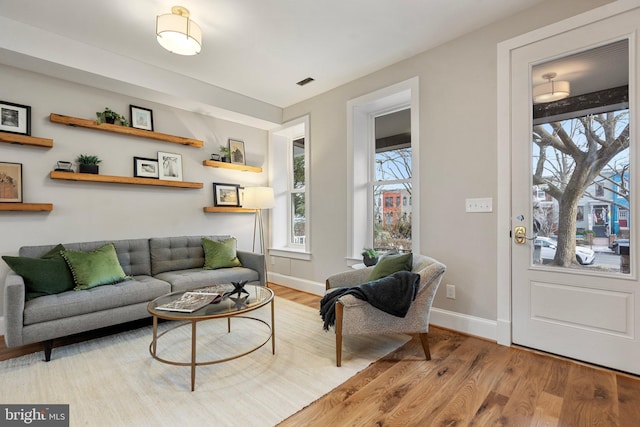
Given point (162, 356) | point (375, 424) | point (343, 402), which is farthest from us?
point (162, 356)

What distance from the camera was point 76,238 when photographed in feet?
10.1

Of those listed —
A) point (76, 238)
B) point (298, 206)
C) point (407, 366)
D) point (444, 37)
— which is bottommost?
point (407, 366)

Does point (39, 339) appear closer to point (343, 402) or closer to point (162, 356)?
point (162, 356)

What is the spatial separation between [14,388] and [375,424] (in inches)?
86.9

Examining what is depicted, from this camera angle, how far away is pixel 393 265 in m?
2.38

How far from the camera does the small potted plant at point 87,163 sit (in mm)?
3084

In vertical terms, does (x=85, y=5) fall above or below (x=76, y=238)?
above

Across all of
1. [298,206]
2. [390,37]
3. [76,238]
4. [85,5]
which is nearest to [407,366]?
[390,37]

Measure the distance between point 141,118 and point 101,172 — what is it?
2.57 ft

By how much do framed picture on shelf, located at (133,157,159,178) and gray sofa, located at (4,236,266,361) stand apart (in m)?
0.79

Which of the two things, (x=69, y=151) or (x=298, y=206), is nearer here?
(x=69, y=151)

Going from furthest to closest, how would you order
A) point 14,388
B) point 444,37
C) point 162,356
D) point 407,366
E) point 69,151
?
1. point 69,151
2. point 444,37
3. point 162,356
4. point 407,366
5. point 14,388

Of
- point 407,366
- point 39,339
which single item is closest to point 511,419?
point 407,366
